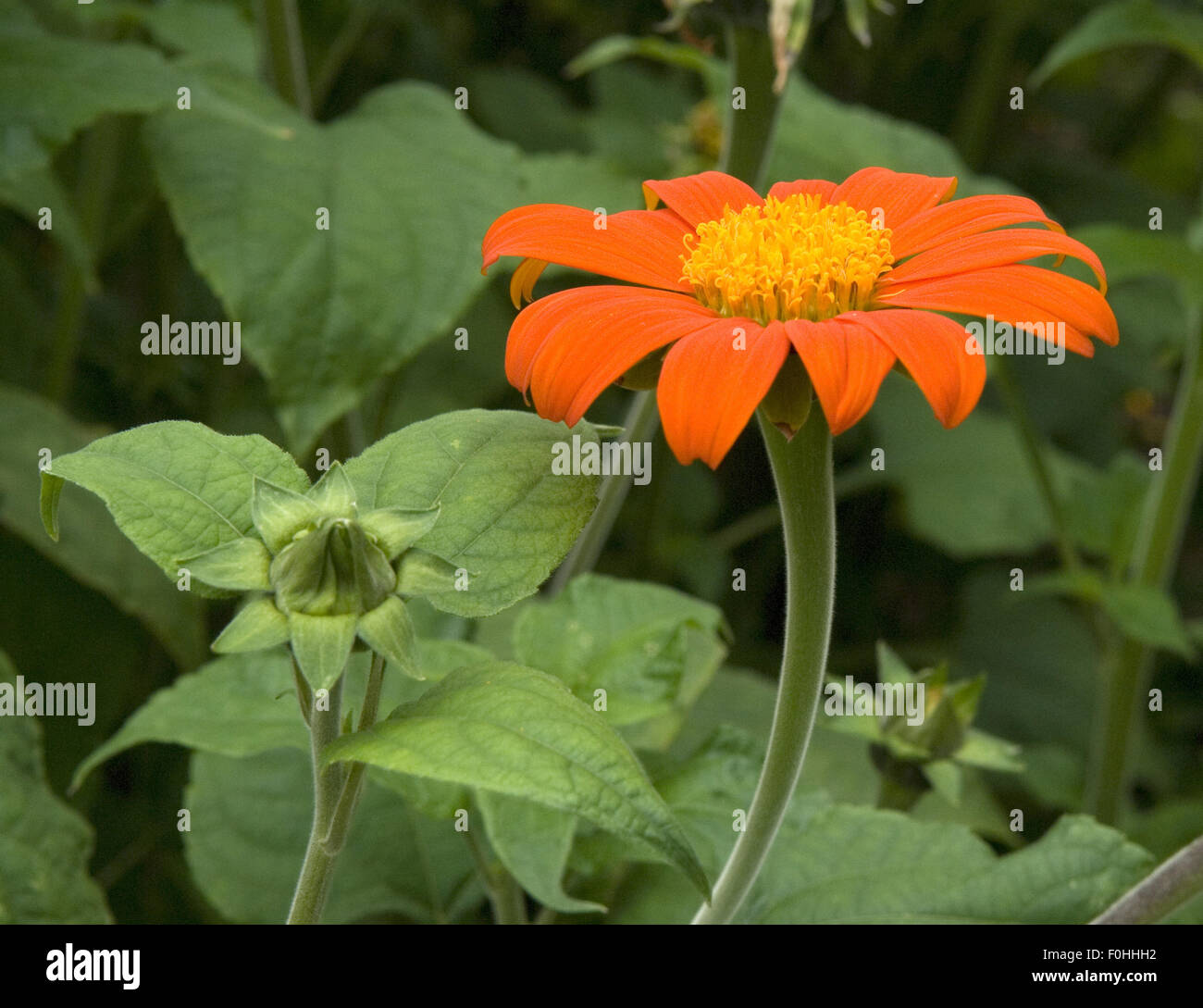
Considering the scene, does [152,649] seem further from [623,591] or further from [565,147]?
[565,147]

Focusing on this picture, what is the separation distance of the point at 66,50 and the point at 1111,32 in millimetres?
656

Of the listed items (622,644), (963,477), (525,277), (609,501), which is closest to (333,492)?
(525,277)

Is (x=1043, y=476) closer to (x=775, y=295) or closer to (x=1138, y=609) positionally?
(x=1138, y=609)

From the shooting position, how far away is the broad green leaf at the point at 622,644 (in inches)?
22.4

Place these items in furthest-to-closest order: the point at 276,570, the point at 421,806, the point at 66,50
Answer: the point at 66,50
the point at 421,806
the point at 276,570

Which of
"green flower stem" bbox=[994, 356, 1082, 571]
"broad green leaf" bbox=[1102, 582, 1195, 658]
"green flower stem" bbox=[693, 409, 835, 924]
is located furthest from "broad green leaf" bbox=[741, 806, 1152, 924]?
"green flower stem" bbox=[994, 356, 1082, 571]

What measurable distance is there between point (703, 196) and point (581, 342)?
0.43 feet

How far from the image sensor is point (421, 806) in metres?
0.52

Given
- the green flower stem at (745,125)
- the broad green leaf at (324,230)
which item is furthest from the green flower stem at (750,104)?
the broad green leaf at (324,230)

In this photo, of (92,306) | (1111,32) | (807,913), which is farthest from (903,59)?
(807,913)

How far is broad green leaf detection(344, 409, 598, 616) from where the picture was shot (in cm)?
41

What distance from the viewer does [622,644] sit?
588 millimetres

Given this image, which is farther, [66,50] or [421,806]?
[66,50]

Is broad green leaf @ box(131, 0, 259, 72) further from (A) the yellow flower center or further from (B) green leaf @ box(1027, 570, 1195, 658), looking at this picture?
(B) green leaf @ box(1027, 570, 1195, 658)
